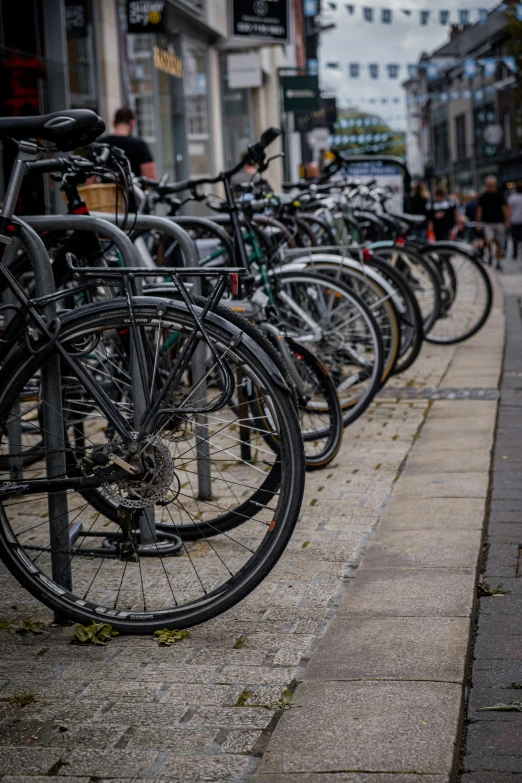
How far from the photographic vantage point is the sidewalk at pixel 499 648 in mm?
2471

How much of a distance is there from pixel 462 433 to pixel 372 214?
12.0 feet

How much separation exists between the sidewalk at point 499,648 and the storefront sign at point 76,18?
7.87 meters

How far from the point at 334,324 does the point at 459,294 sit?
429 centimetres

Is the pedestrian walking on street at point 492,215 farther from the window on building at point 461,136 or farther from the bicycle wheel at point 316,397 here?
the window on building at point 461,136

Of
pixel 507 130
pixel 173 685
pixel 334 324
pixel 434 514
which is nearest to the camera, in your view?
pixel 173 685

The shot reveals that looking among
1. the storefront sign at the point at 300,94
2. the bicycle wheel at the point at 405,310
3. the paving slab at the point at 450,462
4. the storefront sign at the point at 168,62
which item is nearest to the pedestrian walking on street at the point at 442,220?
the storefront sign at the point at 300,94

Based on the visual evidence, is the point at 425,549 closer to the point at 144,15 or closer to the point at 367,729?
the point at 367,729

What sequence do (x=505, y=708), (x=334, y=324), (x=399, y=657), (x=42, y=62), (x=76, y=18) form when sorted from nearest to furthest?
(x=505, y=708) → (x=399, y=657) → (x=334, y=324) → (x=42, y=62) → (x=76, y=18)

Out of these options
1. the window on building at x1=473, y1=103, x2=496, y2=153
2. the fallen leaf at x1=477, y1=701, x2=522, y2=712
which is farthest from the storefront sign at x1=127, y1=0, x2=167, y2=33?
the window on building at x1=473, y1=103, x2=496, y2=153

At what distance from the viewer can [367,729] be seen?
8.39ft

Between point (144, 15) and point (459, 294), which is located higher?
point (144, 15)

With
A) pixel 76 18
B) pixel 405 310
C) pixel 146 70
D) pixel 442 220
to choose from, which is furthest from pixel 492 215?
pixel 405 310

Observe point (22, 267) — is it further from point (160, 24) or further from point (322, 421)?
point (160, 24)

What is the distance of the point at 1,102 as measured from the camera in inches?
383
